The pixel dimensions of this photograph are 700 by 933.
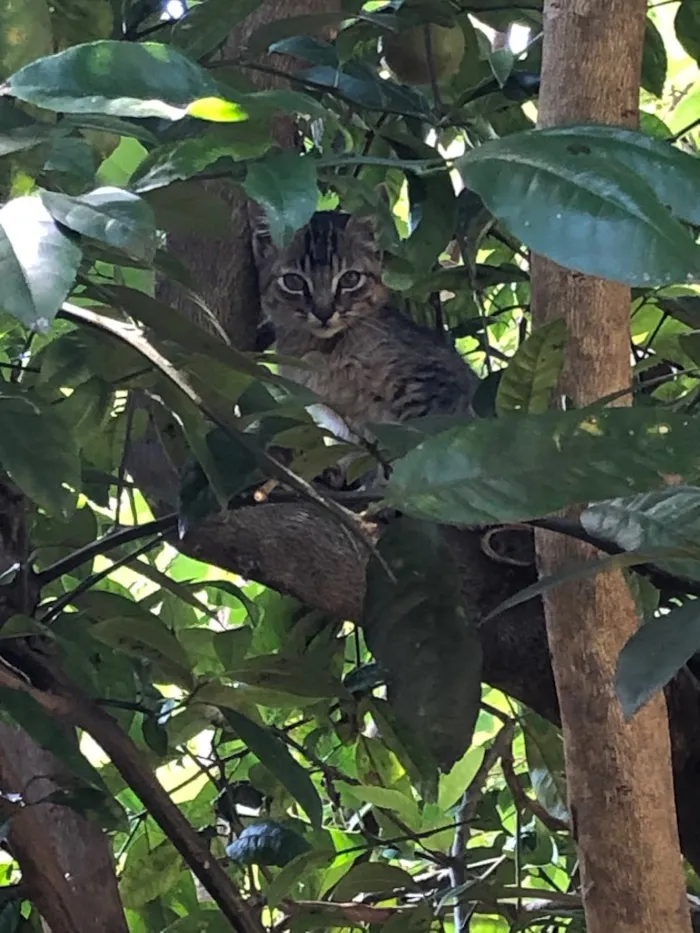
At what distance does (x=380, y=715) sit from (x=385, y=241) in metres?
0.37

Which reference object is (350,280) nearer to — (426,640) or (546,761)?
(546,761)

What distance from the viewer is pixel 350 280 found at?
1.76 meters

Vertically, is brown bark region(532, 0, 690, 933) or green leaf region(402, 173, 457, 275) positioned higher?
green leaf region(402, 173, 457, 275)

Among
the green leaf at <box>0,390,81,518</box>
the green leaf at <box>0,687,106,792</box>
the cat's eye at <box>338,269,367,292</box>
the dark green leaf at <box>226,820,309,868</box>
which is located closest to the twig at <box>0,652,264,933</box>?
the green leaf at <box>0,687,106,792</box>

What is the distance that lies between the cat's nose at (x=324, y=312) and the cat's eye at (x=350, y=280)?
0.14 feet

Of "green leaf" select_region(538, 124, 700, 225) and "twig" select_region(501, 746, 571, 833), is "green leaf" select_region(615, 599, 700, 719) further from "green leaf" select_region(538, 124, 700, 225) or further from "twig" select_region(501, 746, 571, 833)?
"twig" select_region(501, 746, 571, 833)

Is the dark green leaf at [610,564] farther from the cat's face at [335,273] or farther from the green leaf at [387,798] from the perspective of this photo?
the cat's face at [335,273]

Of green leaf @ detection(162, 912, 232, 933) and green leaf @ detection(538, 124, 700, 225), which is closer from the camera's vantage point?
green leaf @ detection(538, 124, 700, 225)

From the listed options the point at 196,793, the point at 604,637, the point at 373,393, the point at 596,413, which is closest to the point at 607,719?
the point at 604,637

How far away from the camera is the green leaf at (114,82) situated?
340mm

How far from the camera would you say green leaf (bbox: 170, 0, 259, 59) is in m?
0.68

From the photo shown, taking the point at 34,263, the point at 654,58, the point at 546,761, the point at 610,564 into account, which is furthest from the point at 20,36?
the point at 546,761

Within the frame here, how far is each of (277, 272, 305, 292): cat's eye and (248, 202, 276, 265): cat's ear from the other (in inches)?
5.4

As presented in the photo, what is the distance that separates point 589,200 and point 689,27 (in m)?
0.53
